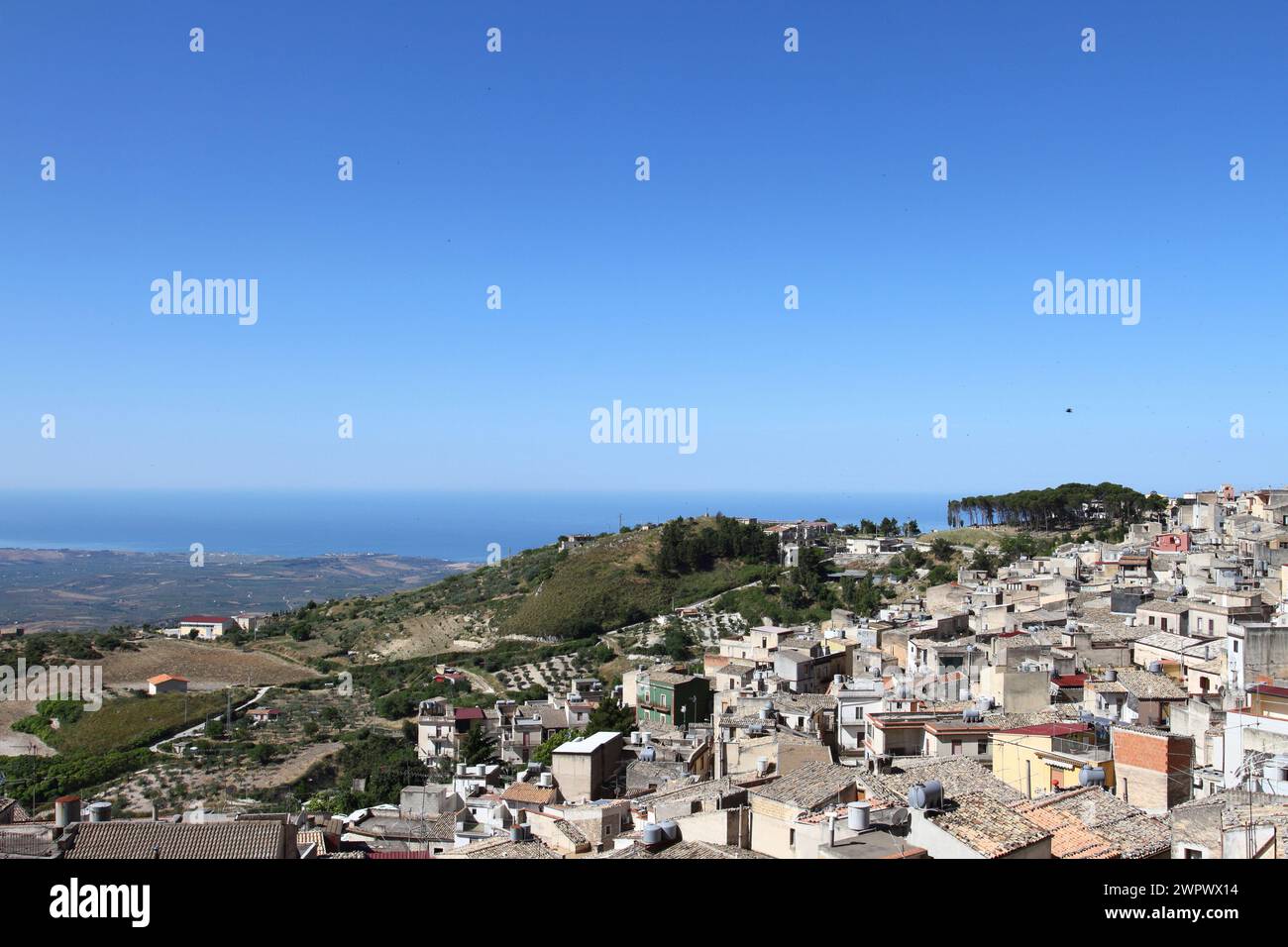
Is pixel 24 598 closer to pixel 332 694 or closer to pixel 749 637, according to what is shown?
pixel 332 694

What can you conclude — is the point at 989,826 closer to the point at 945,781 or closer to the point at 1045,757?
the point at 945,781

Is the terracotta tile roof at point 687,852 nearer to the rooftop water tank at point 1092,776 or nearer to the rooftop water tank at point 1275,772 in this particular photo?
the rooftop water tank at point 1092,776

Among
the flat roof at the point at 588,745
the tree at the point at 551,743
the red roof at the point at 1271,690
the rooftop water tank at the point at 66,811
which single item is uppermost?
the red roof at the point at 1271,690

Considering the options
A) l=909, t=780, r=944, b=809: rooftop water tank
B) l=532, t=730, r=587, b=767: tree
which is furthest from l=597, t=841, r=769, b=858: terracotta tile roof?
l=532, t=730, r=587, b=767: tree

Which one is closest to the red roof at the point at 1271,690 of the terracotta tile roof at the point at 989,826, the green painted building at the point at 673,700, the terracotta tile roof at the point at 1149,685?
the terracotta tile roof at the point at 1149,685

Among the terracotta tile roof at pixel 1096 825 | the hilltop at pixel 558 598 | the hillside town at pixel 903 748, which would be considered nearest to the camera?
the terracotta tile roof at pixel 1096 825
